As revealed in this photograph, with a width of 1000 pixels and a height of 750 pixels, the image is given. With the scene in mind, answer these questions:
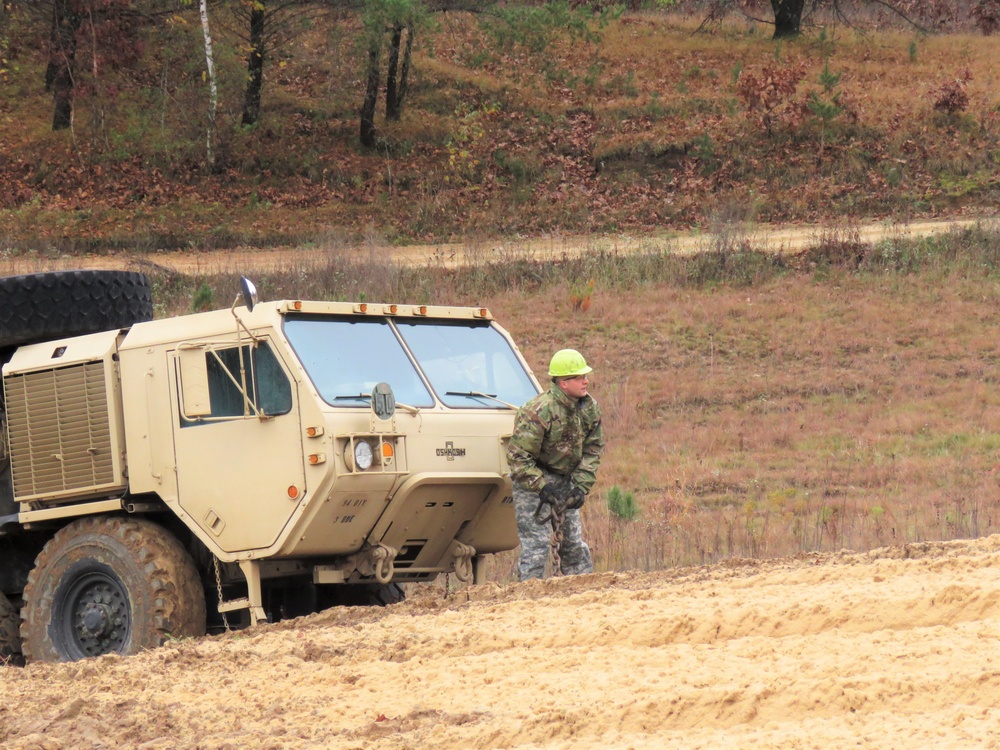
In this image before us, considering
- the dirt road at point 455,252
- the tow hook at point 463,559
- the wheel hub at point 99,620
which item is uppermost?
the dirt road at point 455,252

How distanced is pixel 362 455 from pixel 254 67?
26.6 meters

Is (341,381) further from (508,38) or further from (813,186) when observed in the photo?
(508,38)

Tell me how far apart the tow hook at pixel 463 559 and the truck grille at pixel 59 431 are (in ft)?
7.41

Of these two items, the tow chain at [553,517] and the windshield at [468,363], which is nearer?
the tow chain at [553,517]

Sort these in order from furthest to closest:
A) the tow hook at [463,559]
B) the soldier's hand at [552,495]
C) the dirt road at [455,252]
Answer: the dirt road at [455,252] < the tow hook at [463,559] < the soldier's hand at [552,495]

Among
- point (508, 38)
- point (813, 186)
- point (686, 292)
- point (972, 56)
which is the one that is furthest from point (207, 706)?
point (972, 56)

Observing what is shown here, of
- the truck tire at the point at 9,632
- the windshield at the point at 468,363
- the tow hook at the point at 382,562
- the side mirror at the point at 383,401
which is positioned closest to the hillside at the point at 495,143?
the windshield at the point at 468,363

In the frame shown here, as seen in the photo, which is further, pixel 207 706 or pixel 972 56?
pixel 972 56

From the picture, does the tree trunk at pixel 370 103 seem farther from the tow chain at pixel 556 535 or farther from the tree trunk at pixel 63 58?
the tow chain at pixel 556 535

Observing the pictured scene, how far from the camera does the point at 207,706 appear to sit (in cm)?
621

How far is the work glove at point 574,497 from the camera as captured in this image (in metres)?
9.05

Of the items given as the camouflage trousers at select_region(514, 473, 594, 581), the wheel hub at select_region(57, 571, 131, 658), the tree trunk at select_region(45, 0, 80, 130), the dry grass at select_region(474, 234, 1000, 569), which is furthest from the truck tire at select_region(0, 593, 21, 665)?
the tree trunk at select_region(45, 0, 80, 130)

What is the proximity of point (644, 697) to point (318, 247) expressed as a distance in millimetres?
20838

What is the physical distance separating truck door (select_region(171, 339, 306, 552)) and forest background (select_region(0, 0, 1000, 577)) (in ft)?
13.4
